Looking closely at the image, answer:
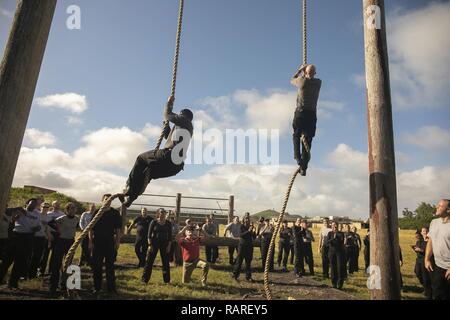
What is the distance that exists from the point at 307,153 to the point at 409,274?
11421 millimetres

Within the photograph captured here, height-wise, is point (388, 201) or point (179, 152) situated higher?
point (179, 152)

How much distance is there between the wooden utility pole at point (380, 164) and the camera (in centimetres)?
416

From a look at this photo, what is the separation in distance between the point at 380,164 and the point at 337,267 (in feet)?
22.2

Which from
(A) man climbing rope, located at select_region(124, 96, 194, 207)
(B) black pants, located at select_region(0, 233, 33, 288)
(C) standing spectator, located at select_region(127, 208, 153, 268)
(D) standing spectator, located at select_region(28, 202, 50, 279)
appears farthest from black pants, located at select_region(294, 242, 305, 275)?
(B) black pants, located at select_region(0, 233, 33, 288)

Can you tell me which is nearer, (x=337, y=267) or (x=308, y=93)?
(x=308, y=93)

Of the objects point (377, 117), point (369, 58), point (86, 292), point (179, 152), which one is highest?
point (369, 58)

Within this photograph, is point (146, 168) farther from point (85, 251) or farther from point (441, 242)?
point (85, 251)

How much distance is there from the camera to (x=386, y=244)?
418cm

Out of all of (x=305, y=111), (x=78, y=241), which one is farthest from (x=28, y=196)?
(x=305, y=111)

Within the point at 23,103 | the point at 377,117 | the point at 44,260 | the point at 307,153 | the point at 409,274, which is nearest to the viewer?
the point at 23,103

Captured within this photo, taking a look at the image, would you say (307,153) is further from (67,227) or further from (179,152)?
(67,227)

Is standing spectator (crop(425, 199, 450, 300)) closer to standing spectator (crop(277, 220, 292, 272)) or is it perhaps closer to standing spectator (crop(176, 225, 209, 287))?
standing spectator (crop(176, 225, 209, 287))

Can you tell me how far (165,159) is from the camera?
4625 millimetres

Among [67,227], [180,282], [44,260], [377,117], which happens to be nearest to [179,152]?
[377,117]
